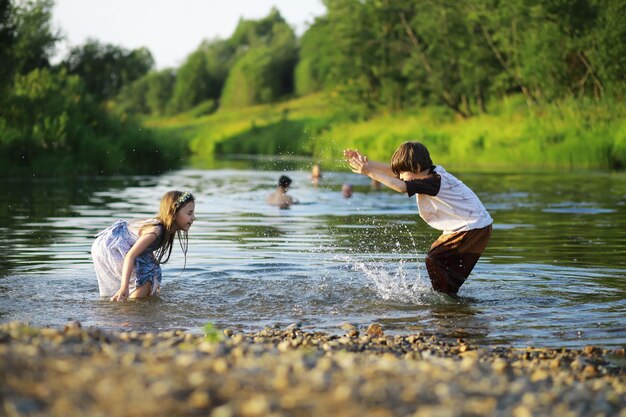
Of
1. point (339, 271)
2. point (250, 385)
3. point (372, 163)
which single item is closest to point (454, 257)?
point (372, 163)

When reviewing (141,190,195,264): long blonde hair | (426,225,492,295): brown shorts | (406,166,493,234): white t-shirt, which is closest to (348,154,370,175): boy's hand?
(406,166,493,234): white t-shirt

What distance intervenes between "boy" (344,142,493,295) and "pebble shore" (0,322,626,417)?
3685mm

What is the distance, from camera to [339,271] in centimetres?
1370

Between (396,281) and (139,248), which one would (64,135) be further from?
(139,248)

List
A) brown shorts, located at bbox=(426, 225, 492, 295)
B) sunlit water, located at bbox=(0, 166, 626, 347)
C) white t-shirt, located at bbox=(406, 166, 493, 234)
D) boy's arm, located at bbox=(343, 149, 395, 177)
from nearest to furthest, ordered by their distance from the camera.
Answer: sunlit water, located at bbox=(0, 166, 626, 347) < boy's arm, located at bbox=(343, 149, 395, 177) < white t-shirt, located at bbox=(406, 166, 493, 234) < brown shorts, located at bbox=(426, 225, 492, 295)

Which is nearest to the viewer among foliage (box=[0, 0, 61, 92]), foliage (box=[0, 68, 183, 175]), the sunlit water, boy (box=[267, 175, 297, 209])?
the sunlit water

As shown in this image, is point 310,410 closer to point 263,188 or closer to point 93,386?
point 93,386

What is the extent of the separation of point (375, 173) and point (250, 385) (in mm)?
5330

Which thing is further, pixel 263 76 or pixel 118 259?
pixel 263 76

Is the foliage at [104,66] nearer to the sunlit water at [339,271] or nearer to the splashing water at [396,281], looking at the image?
the sunlit water at [339,271]

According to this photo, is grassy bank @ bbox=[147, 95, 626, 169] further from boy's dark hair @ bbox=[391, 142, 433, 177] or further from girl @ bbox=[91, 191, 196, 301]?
girl @ bbox=[91, 191, 196, 301]

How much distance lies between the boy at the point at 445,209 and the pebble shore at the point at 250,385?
3.69 metres

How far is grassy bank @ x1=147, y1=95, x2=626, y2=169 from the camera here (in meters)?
37.3

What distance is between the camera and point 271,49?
390 feet
